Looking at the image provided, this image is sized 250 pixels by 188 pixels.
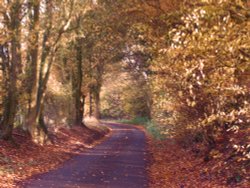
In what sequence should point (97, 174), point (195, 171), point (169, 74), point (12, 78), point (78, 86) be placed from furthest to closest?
point (78, 86), point (12, 78), point (169, 74), point (195, 171), point (97, 174)

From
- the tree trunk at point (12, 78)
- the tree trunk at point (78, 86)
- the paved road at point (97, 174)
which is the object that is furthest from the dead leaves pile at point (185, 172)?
the tree trunk at point (78, 86)

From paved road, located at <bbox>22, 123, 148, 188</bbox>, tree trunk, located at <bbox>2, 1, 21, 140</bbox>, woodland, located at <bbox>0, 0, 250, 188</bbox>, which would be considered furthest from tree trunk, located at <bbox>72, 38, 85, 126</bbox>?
tree trunk, located at <bbox>2, 1, 21, 140</bbox>

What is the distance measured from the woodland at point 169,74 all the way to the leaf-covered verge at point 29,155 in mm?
107

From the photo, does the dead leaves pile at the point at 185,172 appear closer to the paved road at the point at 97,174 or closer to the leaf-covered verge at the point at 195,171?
the leaf-covered verge at the point at 195,171

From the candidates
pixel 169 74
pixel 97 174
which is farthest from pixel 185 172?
pixel 169 74

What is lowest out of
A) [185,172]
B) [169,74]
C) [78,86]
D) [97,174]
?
[185,172]

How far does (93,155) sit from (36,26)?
739 cm

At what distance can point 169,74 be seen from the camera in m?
16.6

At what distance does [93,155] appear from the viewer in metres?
22.0

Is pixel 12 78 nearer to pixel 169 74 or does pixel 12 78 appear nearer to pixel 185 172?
pixel 169 74

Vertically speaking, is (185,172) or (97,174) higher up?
(97,174)

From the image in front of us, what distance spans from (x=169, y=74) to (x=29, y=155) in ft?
24.3

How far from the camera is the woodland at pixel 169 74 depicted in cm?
864

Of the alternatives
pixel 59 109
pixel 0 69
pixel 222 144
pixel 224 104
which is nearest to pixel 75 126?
pixel 59 109
